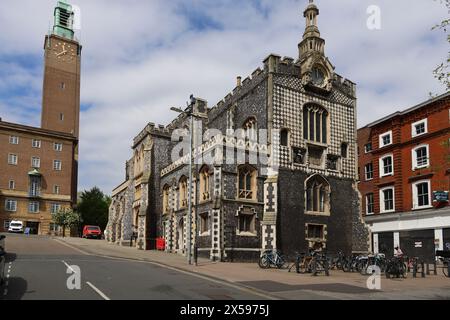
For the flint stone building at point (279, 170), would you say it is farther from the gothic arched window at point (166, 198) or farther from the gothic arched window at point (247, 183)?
Result: the gothic arched window at point (166, 198)

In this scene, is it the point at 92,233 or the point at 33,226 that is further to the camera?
the point at 33,226

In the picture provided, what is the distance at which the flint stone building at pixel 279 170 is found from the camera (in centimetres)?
3039

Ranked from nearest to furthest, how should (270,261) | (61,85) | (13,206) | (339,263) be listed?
(270,261) → (339,263) → (13,206) → (61,85)

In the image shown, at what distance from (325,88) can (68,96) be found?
58.4 m

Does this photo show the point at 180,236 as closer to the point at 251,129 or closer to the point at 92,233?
the point at 251,129

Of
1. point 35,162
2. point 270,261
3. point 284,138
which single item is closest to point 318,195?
point 284,138

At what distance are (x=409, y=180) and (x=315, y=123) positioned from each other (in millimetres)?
11187

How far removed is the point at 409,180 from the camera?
39.8m

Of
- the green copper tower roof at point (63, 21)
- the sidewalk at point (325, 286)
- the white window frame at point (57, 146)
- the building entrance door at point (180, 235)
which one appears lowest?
the sidewalk at point (325, 286)

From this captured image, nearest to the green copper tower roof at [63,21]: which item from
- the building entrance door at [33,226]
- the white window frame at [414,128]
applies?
the building entrance door at [33,226]

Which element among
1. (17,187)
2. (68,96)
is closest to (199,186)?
(17,187)

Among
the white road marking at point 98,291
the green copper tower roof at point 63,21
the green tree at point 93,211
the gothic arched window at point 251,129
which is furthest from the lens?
the green copper tower roof at point 63,21

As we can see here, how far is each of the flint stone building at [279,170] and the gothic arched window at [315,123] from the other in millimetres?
75

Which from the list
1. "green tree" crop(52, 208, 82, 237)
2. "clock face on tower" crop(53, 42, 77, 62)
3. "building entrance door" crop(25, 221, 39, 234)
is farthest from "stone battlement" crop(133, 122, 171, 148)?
"clock face on tower" crop(53, 42, 77, 62)
